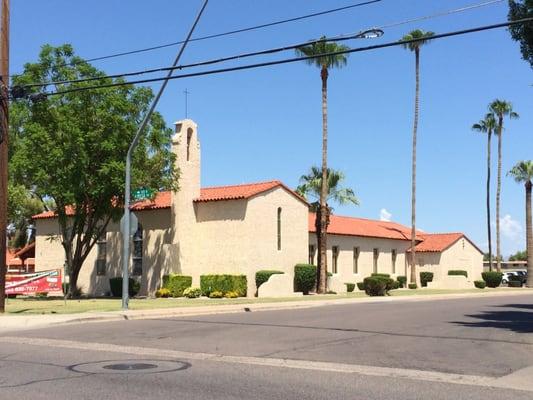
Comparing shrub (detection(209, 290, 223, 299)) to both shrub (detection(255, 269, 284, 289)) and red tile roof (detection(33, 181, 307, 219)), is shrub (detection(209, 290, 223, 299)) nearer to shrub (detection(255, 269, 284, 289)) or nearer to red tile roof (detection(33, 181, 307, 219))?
shrub (detection(255, 269, 284, 289))

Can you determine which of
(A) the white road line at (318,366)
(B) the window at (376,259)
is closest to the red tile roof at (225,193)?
A: (B) the window at (376,259)

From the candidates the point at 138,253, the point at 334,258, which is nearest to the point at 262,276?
the point at 138,253

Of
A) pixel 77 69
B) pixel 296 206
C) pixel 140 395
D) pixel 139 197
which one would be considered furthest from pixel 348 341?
pixel 296 206

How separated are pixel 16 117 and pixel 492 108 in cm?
4557

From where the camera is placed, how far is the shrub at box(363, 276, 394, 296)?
3491 centimetres

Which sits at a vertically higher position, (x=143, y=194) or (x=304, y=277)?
(x=143, y=194)

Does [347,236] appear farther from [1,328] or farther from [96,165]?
[1,328]

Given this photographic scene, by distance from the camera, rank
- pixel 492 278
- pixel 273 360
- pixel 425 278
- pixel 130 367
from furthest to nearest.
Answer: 1. pixel 492 278
2. pixel 425 278
3. pixel 273 360
4. pixel 130 367

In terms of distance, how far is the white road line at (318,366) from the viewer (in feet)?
30.9

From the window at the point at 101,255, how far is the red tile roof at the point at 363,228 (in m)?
12.7

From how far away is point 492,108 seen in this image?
204 feet

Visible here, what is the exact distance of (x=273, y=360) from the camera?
37.7 feet

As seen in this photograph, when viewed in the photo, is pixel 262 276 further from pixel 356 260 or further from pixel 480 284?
pixel 480 284

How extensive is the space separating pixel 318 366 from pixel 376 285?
2467cm
